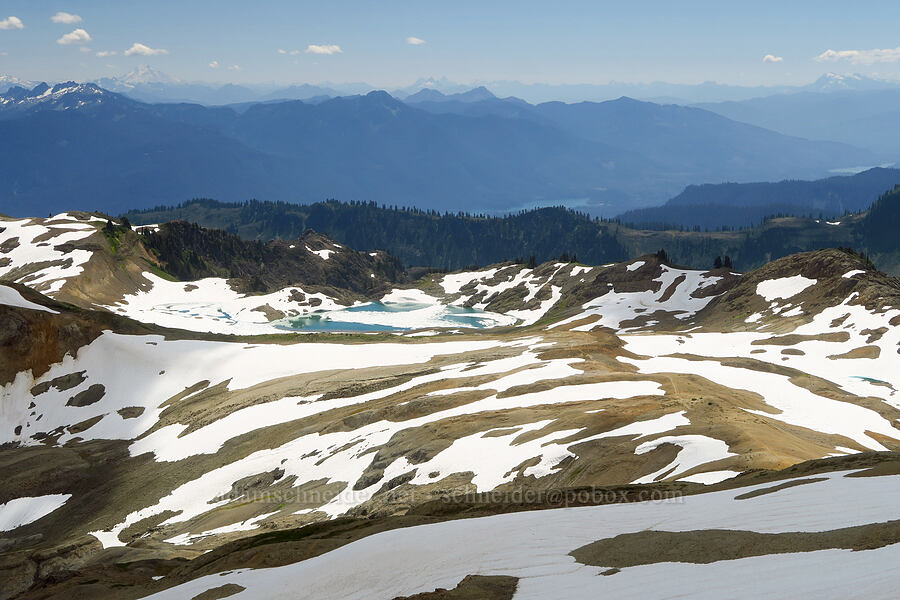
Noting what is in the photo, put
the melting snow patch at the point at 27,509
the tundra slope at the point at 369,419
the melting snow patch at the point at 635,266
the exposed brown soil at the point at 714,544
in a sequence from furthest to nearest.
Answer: the melting snow patch at the point at 635,266 < the melting snow patch at the point at 27,509 < the tundra slope at the point at 369,419 < the exposed brown soil at the point at 714,544

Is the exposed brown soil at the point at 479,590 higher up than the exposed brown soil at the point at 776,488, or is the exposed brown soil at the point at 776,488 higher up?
the exposed brown soil at the point at 776,488

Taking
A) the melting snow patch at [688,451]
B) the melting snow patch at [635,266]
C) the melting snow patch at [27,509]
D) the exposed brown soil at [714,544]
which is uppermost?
the exposed brown soil at [714,544]

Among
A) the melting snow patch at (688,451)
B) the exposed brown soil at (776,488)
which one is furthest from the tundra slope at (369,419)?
the exposed brown soil at (776,488)

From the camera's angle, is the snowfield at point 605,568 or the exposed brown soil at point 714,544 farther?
the exposed brown soil at point 714,544

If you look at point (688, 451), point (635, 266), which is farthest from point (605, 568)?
point (635, 266)

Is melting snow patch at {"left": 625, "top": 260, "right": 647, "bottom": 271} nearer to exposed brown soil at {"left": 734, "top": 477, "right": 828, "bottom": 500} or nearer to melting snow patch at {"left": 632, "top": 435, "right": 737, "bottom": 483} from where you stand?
melting snow patch at {"left": 632, "top": 435, "right": 737, "bottom": 483}

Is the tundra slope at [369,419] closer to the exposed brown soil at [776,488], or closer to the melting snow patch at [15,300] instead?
the melting snow patch at [15,300]

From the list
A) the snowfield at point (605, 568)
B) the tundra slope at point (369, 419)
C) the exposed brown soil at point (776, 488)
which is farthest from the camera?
the tundra slope at point (369, 419)

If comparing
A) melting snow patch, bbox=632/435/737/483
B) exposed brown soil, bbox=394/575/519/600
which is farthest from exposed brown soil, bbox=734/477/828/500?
exposed brown soil, bbox=394/575/519/600

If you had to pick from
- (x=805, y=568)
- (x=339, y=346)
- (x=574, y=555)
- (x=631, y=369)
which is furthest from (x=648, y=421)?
(x=339, y=346)
